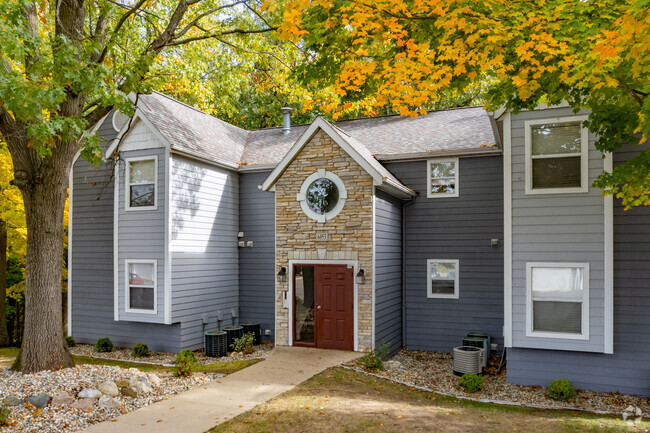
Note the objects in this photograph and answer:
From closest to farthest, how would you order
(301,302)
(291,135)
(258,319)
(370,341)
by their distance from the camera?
(370,341) < (301,302) < (258,319) < (291,135)

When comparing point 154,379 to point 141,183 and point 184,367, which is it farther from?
point 141,183

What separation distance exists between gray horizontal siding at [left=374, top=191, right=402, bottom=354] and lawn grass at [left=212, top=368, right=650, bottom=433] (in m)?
3.14

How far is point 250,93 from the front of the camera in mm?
28531

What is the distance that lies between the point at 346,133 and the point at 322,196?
3767 mm

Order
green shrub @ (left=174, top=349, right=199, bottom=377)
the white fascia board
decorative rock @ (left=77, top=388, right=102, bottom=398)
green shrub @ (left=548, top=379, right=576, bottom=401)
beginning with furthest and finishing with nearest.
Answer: the white fascia board → green shrub @ (left=174, top=349, right=199, bottom=377) → green shrub @ (left=548, top=379, right=576, bottom=401) → decorative rock @ (left=77, top=388, right=102, bottom=398)

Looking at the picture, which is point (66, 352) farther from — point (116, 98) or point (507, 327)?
point (507, 327)

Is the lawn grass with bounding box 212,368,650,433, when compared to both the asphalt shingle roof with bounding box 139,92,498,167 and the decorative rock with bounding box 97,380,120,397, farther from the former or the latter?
the asphalt shingle roof with bounding box 139,92,498,167

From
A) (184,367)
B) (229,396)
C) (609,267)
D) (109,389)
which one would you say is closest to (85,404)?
(109,389)

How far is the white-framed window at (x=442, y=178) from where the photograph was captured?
13.8 metres

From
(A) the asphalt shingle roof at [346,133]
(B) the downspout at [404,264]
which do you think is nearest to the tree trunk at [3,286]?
(A) the asphalt shingle roof at [346,133]

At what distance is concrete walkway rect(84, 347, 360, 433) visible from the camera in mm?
7270

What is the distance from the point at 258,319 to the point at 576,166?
9916 mm

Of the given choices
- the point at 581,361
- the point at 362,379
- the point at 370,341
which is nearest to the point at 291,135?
the point at 370,341

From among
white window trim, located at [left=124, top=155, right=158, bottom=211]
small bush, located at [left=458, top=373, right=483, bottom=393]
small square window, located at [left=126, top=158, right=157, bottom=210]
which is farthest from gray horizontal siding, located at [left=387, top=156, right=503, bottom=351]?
small square window, located at [left=126, top=158, right=157, bottom=210]
